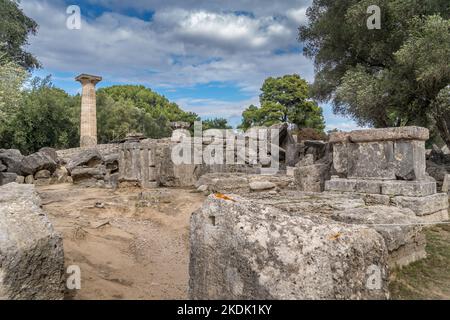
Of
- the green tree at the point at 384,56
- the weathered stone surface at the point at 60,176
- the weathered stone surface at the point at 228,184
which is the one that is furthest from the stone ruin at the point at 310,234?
the weathered stone surface at the point at 60,176

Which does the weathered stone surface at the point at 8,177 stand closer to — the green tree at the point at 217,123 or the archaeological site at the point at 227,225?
the archaeological site at the point at 227,225

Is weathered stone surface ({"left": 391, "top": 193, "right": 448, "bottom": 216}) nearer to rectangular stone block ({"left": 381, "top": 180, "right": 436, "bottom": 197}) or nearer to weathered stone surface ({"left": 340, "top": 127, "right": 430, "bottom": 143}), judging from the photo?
rectangular stone block ({"left": 381, "top": 180, "right": 436, "bottom": 197})

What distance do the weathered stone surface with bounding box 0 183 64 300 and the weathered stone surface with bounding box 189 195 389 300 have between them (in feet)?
4.85

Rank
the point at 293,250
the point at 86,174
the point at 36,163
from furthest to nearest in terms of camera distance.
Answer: the point at 36,163 < the point at 86,174 < the point at 293,250

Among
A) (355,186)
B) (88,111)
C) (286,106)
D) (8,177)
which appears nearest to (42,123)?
(88,111)

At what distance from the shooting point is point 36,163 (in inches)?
583

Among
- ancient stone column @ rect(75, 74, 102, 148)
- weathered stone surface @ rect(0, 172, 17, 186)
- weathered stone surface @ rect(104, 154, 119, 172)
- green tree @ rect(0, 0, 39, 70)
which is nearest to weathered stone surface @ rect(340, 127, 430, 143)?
weathered stone surface @ rect(104, 154, 119, 172)

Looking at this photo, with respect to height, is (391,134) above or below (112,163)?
above

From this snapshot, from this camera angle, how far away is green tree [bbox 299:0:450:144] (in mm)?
11023

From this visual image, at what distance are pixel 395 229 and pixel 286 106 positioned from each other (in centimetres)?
3547

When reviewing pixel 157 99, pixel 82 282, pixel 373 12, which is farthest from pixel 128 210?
pixel 157 99

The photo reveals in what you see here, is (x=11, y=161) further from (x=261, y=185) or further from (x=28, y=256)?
(x=28, y=256)
